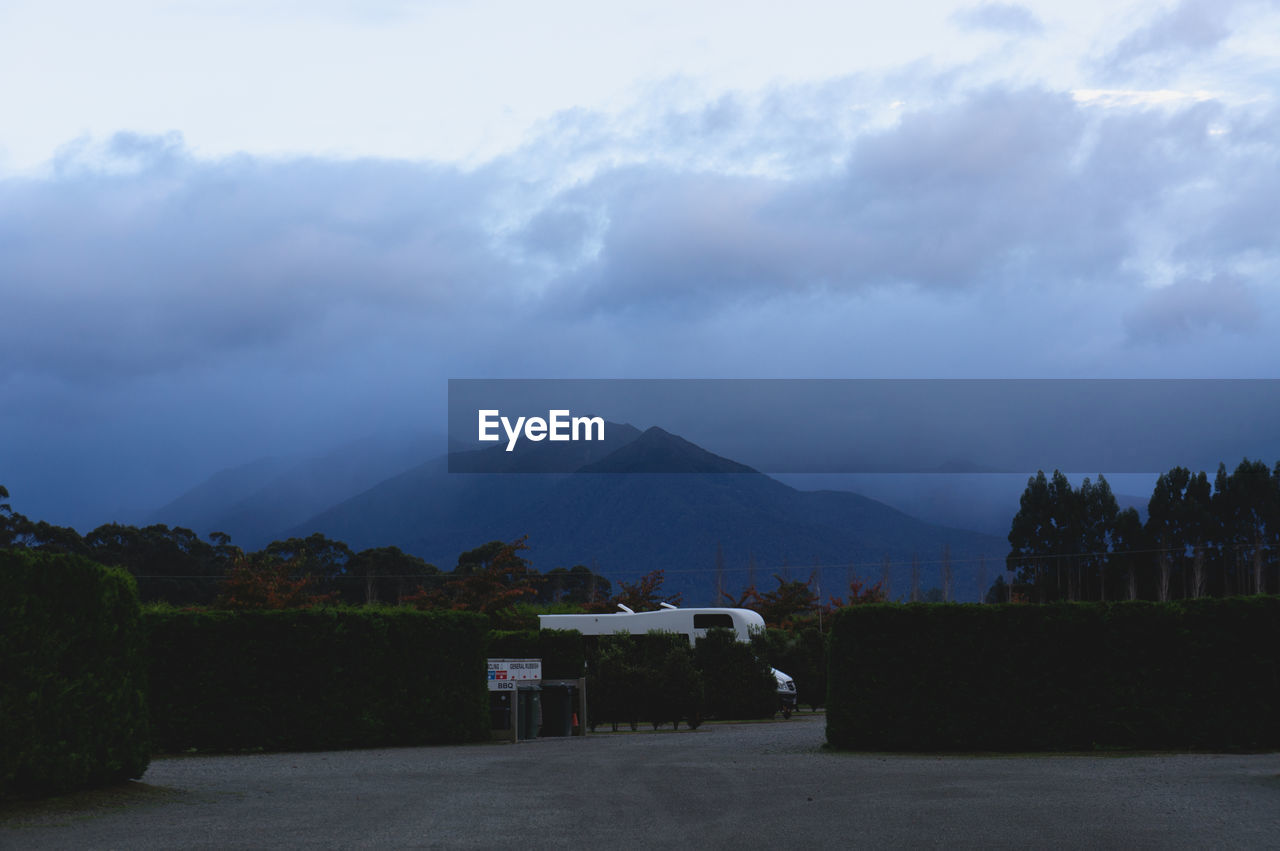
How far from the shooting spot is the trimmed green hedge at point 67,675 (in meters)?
12.6

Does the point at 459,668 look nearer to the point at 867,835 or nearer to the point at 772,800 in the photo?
the point at 772,800

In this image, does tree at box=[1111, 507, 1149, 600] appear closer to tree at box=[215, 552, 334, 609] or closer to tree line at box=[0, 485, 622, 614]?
tree line at box=[0, 485, 622, 614]

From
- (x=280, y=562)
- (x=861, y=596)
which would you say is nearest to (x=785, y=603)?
(x=861, y=596)

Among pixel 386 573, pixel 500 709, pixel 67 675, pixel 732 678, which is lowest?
pixel 732 678

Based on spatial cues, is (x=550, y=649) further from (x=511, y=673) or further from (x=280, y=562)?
(x=280, y=562)

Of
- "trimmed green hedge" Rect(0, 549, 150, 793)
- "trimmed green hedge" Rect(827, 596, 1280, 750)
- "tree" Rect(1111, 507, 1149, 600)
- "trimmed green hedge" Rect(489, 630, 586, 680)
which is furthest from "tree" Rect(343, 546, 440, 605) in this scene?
"trimmed green hedge" Rect(0, 549, 150, 793)

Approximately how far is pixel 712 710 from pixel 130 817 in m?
25.6

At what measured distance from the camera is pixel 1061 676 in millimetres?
20750

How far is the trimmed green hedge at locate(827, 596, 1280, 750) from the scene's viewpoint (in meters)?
20.3

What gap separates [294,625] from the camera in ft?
76.2

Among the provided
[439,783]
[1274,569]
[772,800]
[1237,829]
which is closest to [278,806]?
[439,783]

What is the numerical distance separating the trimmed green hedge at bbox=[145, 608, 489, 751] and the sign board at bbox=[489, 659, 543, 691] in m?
1.53

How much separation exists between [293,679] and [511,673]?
478cm

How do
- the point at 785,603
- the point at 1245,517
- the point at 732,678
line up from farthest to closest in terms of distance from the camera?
the point at 1245,517
the point at 785,603
the point at 732,678
